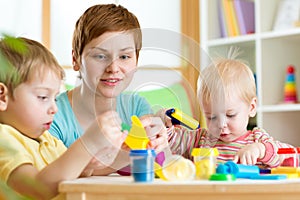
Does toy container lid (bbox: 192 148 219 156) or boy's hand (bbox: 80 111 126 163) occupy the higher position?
boy's hand (bbox: 80 111 126 163)

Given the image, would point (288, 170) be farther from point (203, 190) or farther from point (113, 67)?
point (113, 67)

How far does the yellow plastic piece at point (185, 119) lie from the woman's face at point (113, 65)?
126 mm

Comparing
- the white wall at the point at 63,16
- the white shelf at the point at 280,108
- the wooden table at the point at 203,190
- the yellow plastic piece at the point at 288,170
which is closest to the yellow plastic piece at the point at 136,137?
the wooden table at the point at 203,190

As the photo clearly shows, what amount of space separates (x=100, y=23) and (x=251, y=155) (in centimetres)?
50

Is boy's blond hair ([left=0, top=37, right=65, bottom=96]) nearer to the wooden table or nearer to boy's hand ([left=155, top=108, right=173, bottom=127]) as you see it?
boy's hand ([left=155, top=108, right=173, bottom=127])

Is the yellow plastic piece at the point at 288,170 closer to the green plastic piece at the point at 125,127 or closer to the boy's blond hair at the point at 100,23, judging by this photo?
the green plastic piece at the point at 125,127

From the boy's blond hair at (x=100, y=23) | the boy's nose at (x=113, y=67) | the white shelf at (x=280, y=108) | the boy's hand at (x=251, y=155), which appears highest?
the boy's blond hair at (x=100, y=23)

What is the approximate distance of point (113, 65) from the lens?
43.4 inches

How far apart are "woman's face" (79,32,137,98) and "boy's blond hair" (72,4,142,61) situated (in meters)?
0.19

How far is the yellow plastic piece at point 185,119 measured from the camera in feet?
3.74

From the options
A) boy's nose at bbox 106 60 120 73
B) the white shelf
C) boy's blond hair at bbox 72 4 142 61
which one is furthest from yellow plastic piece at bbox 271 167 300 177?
the white shelf

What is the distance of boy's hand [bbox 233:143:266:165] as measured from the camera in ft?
4.00

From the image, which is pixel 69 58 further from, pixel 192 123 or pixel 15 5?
pixel 192 123

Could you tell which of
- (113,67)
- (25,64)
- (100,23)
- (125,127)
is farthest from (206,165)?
(100,23)
